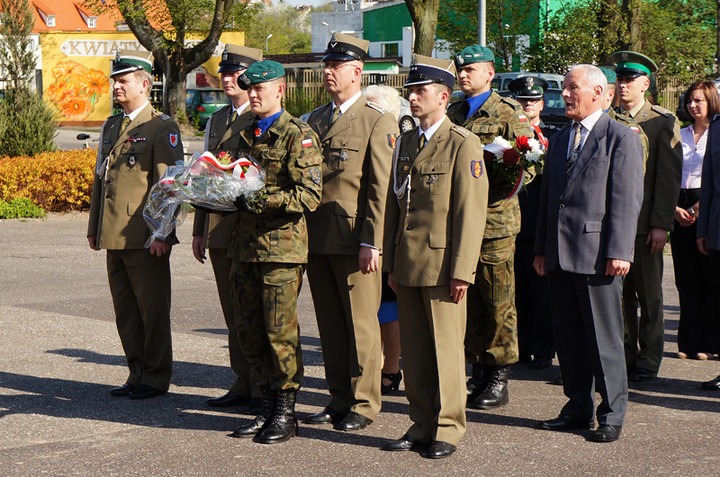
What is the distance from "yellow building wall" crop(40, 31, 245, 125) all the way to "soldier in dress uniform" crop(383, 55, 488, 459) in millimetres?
42985

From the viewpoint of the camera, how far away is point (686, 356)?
7.71 metres

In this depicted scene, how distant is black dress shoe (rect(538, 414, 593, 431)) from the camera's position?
5.78m

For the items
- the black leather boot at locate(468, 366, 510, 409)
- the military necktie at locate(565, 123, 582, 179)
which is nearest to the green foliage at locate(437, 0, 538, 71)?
the black leather boot at locate(468, 366, 510, 409)

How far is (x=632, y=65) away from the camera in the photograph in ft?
22.7

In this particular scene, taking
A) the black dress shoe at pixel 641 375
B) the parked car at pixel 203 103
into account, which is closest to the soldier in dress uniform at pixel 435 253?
the black dress shoe at pixel 641 375

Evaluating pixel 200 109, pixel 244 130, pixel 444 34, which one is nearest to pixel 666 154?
pixel 244 130

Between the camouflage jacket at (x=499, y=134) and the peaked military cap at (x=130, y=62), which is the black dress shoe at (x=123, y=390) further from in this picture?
the camouflage jacket at (x=499, y=134)

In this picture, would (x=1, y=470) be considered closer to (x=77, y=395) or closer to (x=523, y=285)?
(x=77, y=395)

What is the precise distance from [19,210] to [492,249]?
37.4 ft

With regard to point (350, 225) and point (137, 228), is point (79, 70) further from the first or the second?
point (350, 225)

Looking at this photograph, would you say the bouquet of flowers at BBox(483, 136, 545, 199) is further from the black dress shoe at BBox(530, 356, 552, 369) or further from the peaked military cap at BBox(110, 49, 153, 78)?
the peaked military cap at BBox(110, 49, 153, 78)

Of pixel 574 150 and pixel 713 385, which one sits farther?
pixel 713 385

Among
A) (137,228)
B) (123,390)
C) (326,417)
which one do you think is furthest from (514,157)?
(123,390)

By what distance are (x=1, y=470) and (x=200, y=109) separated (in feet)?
115
